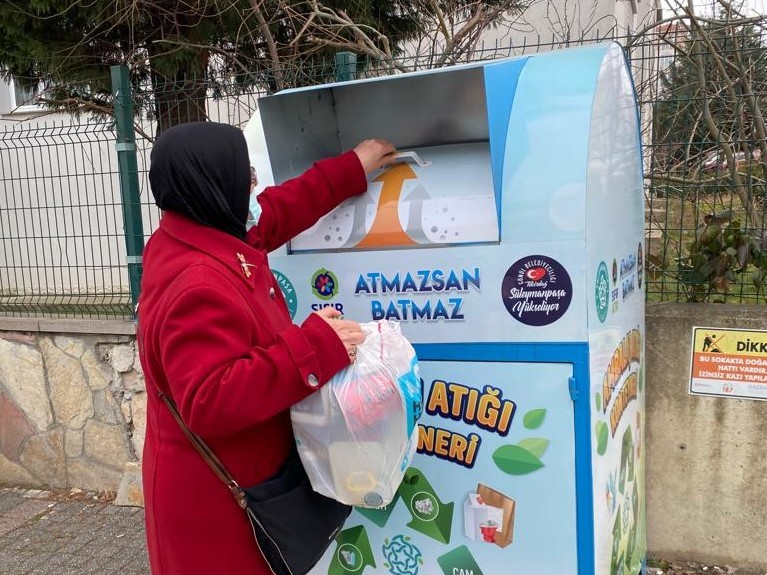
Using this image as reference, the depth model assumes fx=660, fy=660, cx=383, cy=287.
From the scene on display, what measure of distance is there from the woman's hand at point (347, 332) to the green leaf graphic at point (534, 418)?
0.52m

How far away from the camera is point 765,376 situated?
2.74 m

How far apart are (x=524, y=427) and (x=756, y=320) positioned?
1.54 m

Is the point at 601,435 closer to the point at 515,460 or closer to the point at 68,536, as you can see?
the point at 515,460

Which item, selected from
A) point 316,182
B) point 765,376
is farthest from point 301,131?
Answer: point 765,376

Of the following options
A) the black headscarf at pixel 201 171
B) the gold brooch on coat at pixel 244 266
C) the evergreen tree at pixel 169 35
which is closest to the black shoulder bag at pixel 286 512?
the gold brooch on coat at pixel 244 266

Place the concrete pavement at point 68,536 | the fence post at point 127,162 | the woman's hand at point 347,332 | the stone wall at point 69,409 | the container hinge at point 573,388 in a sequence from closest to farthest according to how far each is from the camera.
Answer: the woman's hand at point 347,332 → the container hinge at point 573,388 → the concrete pavement at point 68,536 → the fence post at point 127,162 → the stone wall at point 69,409

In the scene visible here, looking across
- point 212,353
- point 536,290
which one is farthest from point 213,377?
point 536,290

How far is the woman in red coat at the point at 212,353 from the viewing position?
4.46 feet

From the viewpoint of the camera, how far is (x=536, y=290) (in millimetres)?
1710

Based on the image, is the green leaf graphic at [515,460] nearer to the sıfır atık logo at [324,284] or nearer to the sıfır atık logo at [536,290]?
the sıfır atık logo at [536,290]

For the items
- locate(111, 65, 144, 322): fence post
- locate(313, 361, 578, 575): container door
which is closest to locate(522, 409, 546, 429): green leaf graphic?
locate(313, 361, 578, 575): container door

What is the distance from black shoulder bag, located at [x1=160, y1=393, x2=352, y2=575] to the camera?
155cm

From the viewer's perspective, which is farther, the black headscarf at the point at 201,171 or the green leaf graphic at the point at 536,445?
the green leaf graphic at the point at 536,445

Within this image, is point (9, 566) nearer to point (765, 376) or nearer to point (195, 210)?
point (195, 210)
